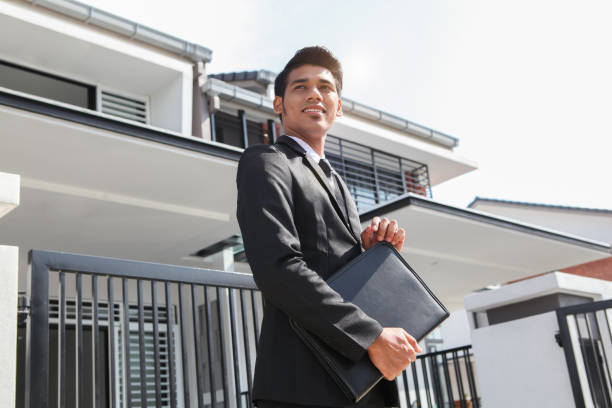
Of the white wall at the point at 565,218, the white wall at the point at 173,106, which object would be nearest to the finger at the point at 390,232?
the white wall at the point at 173,106

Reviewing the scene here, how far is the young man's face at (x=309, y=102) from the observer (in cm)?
206

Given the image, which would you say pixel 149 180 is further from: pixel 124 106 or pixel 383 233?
pixel 383 233

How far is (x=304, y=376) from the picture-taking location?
1636 mm

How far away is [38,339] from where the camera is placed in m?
2.35

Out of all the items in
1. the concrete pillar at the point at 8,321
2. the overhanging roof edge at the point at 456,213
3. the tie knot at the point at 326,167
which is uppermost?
the overhanging roof edge at the point at 456,213

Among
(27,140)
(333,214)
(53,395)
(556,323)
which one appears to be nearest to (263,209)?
(333,214)

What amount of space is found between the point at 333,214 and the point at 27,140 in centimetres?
575

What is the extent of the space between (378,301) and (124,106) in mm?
9514

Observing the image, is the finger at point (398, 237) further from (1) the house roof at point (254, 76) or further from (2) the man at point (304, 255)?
(1) the house roof at point (254, 76)

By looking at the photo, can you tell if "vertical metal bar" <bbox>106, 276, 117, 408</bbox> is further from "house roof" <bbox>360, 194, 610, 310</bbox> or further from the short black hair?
"house roof" <bbox>360, 194, 610, 310</bbox>

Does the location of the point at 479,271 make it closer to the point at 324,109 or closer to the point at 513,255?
the point at 513,255

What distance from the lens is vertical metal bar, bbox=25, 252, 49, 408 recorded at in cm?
225

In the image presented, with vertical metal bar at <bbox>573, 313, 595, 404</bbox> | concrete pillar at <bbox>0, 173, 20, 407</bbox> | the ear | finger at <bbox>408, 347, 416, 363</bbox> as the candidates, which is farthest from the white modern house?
finger at <bbox>408, 347, 416, 363</bbox>

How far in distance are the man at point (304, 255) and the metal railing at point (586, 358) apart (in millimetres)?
4116
